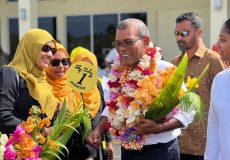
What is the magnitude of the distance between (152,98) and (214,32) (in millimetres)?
7630

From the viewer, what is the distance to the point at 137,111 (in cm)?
322

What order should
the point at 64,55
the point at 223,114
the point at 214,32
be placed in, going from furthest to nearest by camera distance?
the point at 214,32
the point at 64,55
the point at 223,114

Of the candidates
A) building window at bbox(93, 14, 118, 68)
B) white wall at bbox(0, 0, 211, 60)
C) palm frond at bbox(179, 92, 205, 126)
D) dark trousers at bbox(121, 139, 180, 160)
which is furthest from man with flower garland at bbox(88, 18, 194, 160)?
building window at bbox(93, 14, 118, 68)

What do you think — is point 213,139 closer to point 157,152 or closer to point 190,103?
point 190,103

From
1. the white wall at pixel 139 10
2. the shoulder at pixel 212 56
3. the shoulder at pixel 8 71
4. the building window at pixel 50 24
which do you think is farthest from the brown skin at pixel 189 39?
the building window at pixel 50 24

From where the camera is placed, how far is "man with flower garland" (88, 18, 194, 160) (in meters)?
3.24

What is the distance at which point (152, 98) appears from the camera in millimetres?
3184

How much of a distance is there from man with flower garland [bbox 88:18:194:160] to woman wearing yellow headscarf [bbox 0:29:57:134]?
0.54 metres

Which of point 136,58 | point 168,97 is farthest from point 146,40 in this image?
point 168,97

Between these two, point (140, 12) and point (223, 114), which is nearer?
point (223, 114)

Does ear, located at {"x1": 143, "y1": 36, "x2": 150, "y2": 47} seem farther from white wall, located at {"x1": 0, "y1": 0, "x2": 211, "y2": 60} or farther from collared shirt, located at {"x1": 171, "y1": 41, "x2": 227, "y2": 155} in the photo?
white wall, located at {"x1": 0, "y1": 0, "x2": 211, "y2": 60}

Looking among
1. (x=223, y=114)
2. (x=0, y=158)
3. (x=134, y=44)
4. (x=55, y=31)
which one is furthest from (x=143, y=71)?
(x=55, y=31)

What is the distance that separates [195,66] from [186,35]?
0.93 ft

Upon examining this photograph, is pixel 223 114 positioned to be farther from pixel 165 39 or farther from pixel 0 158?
pixel 165 39
